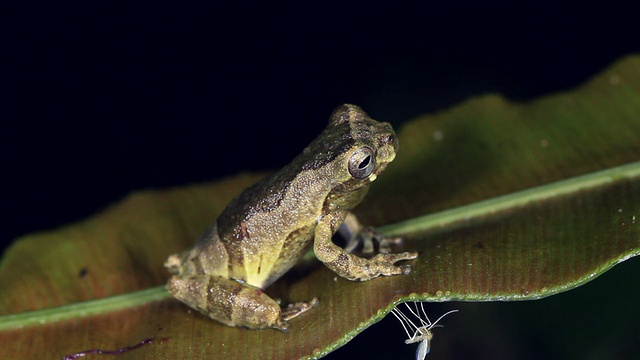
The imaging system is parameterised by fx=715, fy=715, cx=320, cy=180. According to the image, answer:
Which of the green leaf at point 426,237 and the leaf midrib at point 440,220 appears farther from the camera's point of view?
the leaf midrib at point 440,220

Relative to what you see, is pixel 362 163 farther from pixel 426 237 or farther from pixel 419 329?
pixel 419 329

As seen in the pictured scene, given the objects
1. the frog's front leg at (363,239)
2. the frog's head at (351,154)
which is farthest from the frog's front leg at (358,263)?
the frog's head at (351,154)

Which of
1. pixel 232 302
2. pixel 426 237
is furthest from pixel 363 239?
pixel 232 302

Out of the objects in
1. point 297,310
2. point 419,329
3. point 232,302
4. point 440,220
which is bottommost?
point 419,329

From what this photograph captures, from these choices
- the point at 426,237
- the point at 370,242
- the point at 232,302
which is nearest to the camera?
the point at 232,302

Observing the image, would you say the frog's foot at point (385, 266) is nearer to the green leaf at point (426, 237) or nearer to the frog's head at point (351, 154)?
the green leaf at point (426, 237)

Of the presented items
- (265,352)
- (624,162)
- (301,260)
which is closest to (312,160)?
(301,260)

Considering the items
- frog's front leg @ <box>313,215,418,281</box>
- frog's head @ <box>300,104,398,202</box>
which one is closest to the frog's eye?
frog's head @ <box>300,104,398,202</box>

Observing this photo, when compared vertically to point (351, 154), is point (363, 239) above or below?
below
